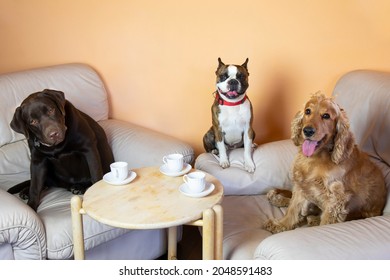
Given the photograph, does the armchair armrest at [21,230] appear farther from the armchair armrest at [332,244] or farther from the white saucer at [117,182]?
the armchair armrest at [332,244]

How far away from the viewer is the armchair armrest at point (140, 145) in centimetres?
266

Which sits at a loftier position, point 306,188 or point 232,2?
point 232,2

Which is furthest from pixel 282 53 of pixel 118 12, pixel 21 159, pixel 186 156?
pixel 21 159

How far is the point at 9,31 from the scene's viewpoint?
2996 millimetres

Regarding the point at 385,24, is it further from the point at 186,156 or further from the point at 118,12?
the point at 118,12

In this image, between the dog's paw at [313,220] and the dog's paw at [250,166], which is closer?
the dog's paw at [313,220]

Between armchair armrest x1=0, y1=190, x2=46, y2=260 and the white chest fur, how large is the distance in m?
1.11

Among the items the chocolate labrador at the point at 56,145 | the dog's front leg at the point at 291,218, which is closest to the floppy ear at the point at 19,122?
the chocolate labrador at the point at 56,145

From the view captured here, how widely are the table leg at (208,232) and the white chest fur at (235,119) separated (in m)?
0.91

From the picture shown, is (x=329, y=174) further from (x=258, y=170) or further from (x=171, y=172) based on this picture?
(x=171, y=172)

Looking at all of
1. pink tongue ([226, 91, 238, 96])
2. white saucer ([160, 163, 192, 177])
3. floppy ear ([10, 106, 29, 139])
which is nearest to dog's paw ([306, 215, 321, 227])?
white saucer ([160, 163, 192, 177])

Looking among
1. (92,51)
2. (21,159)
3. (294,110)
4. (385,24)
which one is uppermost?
(385,24)

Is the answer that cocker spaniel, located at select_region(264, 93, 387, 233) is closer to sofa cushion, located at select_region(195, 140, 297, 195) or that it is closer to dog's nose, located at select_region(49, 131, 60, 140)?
sofa cushion, located at select_region(195, 140, 297, 195)

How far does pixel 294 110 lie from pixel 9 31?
74.9 inches
